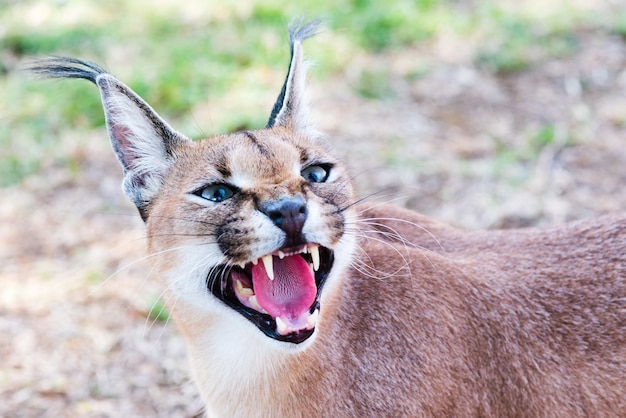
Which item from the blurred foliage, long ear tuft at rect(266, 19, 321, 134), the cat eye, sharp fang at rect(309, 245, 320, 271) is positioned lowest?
sharp fang at rect(309, 245, 320, 271)

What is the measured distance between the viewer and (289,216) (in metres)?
2.91

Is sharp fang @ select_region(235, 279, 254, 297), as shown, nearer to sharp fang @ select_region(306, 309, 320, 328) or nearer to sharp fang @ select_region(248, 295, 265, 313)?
sharp fang @ select_region(248, 295, 265, 313)

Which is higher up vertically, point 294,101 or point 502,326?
point 294,101

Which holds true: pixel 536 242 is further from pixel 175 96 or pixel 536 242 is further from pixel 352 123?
pixel 175 96

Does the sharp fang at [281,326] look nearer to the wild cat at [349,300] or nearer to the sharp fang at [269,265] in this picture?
the wild cat at [349,300]

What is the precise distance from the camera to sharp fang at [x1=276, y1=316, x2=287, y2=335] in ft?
9.93

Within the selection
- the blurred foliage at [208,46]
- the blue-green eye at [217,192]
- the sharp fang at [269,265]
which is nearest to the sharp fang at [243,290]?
the sharp fang at [269,265]

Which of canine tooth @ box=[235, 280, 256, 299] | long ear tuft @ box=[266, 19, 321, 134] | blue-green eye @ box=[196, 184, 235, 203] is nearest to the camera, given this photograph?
canine tooth @ box=[235, 280, 256, 299]

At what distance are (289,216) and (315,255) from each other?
27cm

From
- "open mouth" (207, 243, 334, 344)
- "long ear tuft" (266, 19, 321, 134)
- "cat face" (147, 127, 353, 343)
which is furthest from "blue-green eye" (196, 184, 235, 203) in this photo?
"long ear tuft" (266, 19, 321, 134)

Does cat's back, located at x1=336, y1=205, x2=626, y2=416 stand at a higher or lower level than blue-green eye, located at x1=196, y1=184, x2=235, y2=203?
lower

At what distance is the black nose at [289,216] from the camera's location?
290 cm

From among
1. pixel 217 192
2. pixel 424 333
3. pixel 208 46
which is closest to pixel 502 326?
pixel 424 333

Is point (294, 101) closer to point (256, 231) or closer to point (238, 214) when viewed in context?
point (238, 214)
